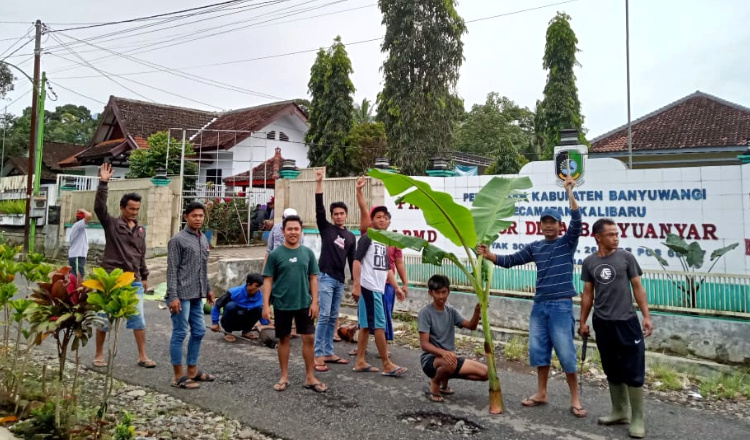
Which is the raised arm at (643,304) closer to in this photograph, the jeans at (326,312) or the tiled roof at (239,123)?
the jeans at (326,312)

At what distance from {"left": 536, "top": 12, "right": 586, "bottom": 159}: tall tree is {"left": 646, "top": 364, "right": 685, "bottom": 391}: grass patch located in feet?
55.9

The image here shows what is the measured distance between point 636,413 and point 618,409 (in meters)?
0.18

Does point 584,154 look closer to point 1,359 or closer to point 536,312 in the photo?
point 536,312

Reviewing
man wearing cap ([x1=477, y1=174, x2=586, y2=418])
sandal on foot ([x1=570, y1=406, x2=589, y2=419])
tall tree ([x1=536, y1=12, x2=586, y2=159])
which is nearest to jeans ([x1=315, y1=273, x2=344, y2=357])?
man wearing cap ([x1=477, y1=174, x2=586, y2=418])

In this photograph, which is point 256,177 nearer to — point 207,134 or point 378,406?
point 207,134

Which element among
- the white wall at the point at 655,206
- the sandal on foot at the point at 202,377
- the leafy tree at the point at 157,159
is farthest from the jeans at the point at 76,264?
the white wall at the point at 655,206

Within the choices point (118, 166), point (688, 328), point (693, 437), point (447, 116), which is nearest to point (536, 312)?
point (693, 437)

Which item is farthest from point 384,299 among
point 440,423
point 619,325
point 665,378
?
point 665,378

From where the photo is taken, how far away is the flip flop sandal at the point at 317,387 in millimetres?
4793

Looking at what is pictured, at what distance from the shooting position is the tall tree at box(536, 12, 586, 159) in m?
21.9

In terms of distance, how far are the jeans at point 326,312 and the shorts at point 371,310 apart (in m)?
0.43

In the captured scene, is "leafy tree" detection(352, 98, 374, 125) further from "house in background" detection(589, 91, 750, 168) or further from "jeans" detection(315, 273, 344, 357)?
"jeans" detection(315, 273, 344, 357)

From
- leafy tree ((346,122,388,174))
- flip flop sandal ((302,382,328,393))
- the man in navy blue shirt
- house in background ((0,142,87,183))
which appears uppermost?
house in background ((0,142,87,183))

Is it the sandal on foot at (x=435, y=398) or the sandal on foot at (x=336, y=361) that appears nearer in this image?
the sandal on foot at (x=435, y=398)
